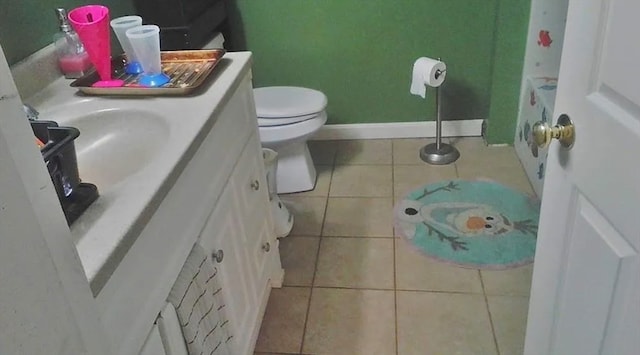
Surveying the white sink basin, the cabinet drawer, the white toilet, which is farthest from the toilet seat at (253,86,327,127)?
the white sink basin

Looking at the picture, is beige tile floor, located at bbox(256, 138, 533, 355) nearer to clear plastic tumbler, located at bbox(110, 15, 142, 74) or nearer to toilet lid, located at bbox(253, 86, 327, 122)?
toilet lid, located at bbox(253, 86, 327, 122)

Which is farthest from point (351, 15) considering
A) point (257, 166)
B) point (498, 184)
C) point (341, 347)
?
point (341, 347)

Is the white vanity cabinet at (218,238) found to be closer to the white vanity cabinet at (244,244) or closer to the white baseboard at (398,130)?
the white vanity cabinet at (244,244)

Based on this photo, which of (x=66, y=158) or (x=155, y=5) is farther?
(x=155, y=5)

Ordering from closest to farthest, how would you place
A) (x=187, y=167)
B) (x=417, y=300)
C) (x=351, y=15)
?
(x=187, y=167) → (x=417, y=300) → (x=351, y=15)

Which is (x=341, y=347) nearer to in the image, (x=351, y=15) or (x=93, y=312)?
(x=93, y=312)

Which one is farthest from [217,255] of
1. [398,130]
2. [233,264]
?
[398,130]

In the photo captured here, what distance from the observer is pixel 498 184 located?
2.41 metres

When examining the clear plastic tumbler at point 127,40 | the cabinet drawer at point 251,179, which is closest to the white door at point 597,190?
→ the cabinet drawer at point 251,179

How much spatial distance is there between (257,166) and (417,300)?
2.34ft

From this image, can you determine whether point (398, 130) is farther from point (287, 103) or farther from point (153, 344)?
point (153, 344)

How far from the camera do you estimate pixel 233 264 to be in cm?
139

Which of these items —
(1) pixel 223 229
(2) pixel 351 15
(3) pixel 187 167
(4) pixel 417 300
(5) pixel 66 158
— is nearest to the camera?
(5) pixel 66 158

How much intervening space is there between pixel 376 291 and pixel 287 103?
3.03ft
